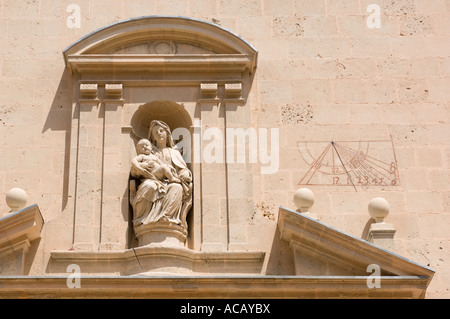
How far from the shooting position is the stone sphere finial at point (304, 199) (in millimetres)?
12797

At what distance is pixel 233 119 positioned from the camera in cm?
1367

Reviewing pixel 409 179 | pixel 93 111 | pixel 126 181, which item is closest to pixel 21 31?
pixel 93 111

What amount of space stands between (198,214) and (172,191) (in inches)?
18.3

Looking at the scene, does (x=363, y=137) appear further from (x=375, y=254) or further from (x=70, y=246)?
(x=70, y=246)

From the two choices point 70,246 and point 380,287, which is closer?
point 380,287

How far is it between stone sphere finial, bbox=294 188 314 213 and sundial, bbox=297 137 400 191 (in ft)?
1.96

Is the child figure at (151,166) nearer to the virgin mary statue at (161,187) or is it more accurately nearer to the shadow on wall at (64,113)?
the virgin mary statue at (161,187)

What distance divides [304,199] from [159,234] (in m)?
1.81

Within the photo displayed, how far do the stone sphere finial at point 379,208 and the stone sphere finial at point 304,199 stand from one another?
0.74m

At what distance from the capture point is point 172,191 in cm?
1282
